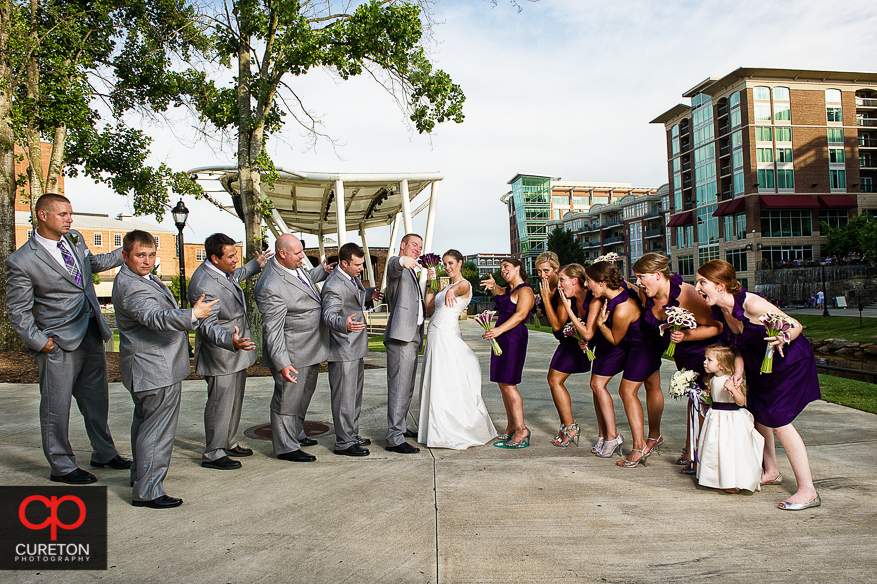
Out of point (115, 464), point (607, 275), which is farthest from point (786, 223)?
point (115, 464)

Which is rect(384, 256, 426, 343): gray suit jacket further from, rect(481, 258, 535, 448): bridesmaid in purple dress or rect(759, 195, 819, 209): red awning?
rect(759, 195, 819, 209): red awning

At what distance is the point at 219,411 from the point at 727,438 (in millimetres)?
4004

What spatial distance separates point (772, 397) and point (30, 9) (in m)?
14.4

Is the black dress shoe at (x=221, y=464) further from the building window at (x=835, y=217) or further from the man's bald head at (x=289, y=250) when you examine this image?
the building window at (x=835, y=217)

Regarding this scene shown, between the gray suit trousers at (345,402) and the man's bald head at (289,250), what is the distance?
3.38 feet

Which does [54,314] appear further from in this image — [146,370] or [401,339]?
[401,339]

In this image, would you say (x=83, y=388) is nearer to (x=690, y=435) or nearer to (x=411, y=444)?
(x=411, y=444)

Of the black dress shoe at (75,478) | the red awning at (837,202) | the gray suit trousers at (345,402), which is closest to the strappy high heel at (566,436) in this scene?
the gray suit trousers at (345,402)

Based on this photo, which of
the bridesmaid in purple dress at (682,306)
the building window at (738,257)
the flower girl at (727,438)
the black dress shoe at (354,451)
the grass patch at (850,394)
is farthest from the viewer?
the building window at (738,257)

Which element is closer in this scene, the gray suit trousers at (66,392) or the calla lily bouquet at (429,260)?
the gray suit trousers at (66,392)

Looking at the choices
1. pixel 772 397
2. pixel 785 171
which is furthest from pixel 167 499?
pixel 785 171

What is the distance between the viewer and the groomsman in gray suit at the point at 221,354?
457cm

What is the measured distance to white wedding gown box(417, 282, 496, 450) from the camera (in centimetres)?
527

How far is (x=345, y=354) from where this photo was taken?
5.13 metres
